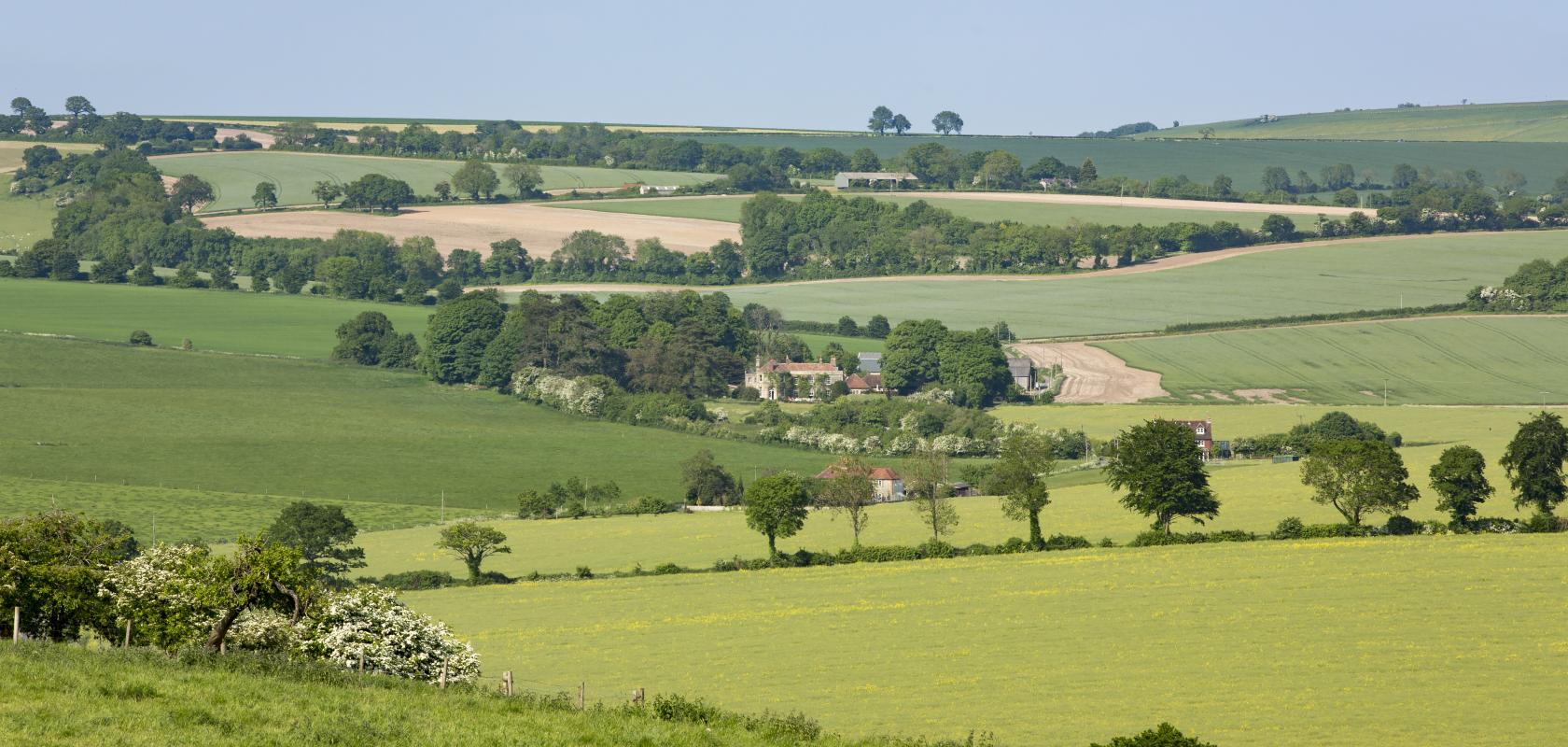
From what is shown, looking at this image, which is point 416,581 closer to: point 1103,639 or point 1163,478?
point 1103,639

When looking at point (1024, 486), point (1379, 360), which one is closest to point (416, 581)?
point (1024, 486)

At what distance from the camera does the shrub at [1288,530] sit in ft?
245

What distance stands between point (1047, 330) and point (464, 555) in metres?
88.3

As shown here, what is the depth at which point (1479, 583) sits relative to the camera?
6300 cm

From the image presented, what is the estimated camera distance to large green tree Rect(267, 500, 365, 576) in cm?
7475

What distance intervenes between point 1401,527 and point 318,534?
4290 cm

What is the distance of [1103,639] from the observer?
5653 centimetres

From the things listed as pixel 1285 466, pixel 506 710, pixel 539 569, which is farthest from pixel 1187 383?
pixel 506 710

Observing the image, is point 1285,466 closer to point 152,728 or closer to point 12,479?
point 12,479

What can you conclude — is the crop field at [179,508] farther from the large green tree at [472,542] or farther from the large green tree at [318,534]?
the large green tree at [472,542]

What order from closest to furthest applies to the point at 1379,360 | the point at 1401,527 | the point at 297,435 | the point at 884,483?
1. the point at 1401,527
2. the point at 884,483
3. the point at 297,435
4. the point at 1379,360

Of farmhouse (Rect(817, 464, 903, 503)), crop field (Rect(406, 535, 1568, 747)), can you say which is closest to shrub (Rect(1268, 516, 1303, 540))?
crop field (Rect(406, 535, 1568, 747))

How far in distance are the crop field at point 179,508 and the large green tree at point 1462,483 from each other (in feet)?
145

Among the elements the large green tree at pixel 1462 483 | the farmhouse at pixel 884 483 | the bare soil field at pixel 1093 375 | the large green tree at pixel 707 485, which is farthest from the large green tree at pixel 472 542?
the bare soil field at pixel 1093 375
